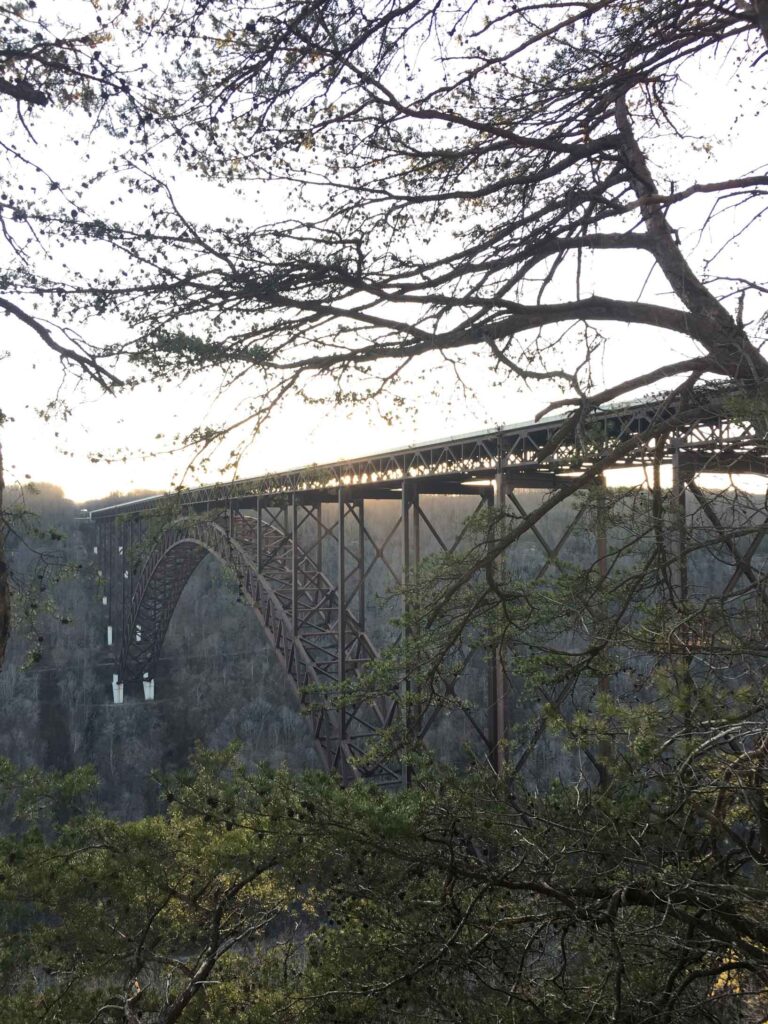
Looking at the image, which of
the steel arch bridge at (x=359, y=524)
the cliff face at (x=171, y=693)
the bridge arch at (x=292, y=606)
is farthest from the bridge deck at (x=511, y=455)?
the cliff face at (x=171, y=693)

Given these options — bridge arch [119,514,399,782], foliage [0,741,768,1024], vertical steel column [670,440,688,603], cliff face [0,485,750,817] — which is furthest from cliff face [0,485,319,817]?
vertical steel column [670,440,688,603]

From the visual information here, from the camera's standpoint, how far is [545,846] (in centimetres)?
342

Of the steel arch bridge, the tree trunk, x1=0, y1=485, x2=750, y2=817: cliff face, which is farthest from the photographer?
x1=0, y1=485, x2=750, y2=817: cliff face

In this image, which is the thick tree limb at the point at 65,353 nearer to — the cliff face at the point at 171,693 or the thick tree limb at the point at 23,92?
the thick tree limb at the point at 23,92

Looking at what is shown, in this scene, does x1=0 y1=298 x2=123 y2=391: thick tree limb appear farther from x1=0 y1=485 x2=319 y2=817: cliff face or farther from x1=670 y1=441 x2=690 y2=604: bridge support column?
x1=0 y1=485 x2=319 y2=817: cliff face

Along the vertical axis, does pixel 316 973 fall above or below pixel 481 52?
below

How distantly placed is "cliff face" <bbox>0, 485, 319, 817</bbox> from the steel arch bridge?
3.95 meters

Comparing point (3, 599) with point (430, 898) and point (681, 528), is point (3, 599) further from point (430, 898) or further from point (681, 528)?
point (681, 528)

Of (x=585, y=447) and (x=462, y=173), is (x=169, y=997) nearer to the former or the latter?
(x=585, y=447)

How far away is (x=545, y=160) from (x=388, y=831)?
12.3 ft

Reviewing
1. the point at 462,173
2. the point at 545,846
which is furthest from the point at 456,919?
the point at 462,173

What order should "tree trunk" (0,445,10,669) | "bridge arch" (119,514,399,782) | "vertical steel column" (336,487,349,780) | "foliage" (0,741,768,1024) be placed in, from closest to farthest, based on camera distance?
1. "foliage" (0,741,768,1024)
2. "tree trunk" (0,445,10,669)
3. "vertical steel column" (336,487,349,780)
4. "bridge arch" (119,514,399,782)

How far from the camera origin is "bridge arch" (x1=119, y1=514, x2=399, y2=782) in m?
13.4

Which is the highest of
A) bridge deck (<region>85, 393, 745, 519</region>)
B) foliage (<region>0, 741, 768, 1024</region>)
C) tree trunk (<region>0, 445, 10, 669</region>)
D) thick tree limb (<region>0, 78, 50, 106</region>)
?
thick tree limb (<region>0, 78, 50, 106</region>)
